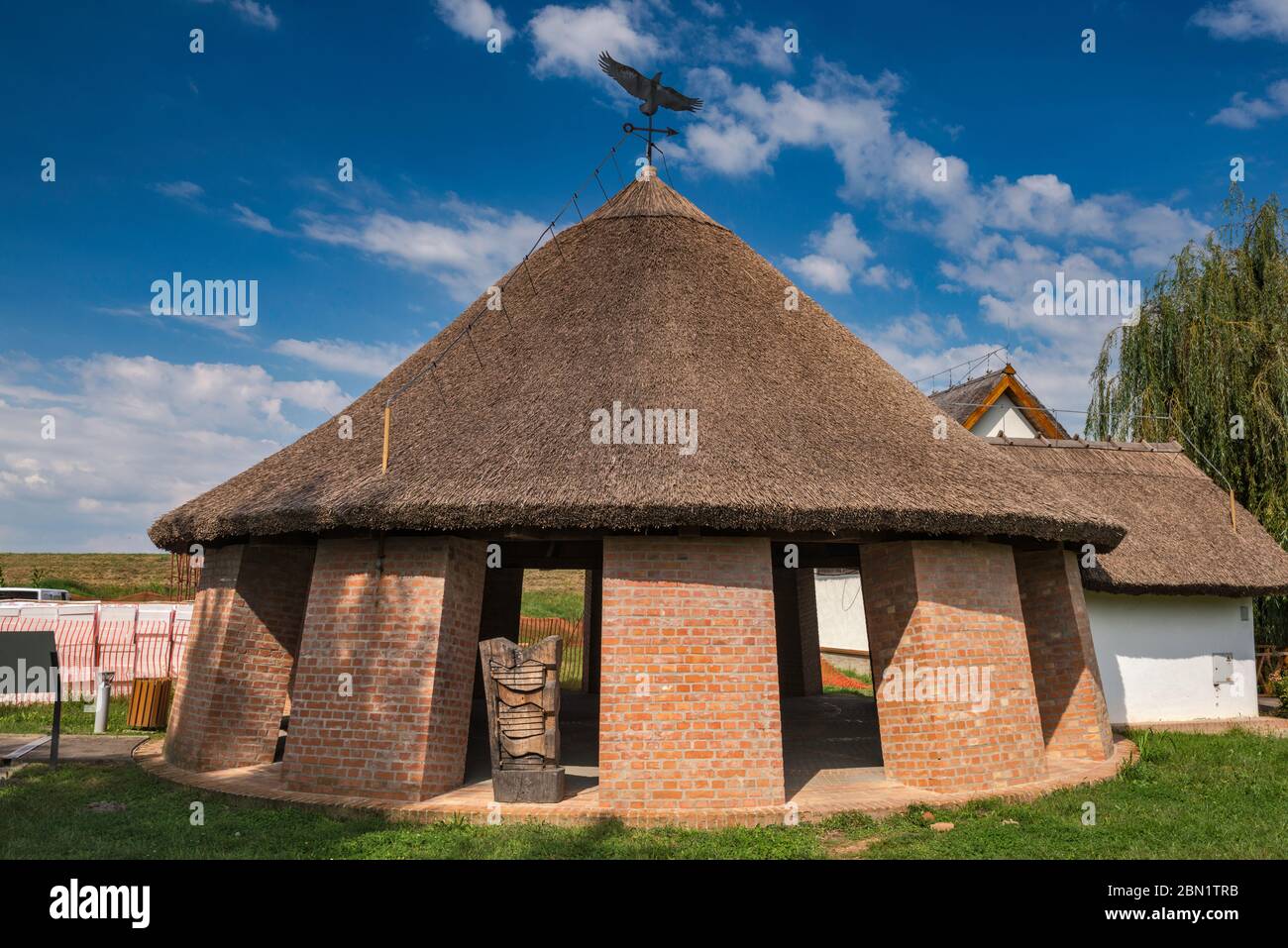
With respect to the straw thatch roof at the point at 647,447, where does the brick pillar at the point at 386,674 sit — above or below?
below

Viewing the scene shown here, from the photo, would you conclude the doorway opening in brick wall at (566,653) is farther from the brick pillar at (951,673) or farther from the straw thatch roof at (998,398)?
the straw thatch roof at (998,398)

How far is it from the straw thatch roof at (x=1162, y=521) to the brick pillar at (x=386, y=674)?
1093 cm

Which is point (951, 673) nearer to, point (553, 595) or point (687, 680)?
point (687, 680)

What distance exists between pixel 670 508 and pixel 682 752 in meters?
2.51

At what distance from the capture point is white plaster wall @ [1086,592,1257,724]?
1666cm

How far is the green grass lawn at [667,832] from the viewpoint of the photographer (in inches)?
306

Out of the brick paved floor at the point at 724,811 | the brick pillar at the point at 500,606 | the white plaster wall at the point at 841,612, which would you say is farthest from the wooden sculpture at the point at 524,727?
the white plaster wall at the point at 841,612

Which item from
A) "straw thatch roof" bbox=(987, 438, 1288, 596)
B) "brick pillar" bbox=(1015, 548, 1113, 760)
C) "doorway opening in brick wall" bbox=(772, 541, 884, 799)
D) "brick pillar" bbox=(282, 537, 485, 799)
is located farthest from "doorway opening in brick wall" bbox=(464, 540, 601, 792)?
"straw thatch roof" bbox=(987, 438, 1288, 596)

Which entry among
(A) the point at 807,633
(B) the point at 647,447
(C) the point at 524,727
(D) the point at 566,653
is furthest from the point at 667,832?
(D) the point at 566,653

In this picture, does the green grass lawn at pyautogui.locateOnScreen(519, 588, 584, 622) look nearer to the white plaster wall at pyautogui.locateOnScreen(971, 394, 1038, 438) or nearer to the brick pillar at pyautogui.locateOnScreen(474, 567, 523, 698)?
the brick pillar at pyautogui.locateOnScreen(474, 567, 523, 698)

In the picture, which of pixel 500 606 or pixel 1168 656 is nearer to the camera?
pixel 1168 656

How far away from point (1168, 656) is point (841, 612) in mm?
14613

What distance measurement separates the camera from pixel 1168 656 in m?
17.1
